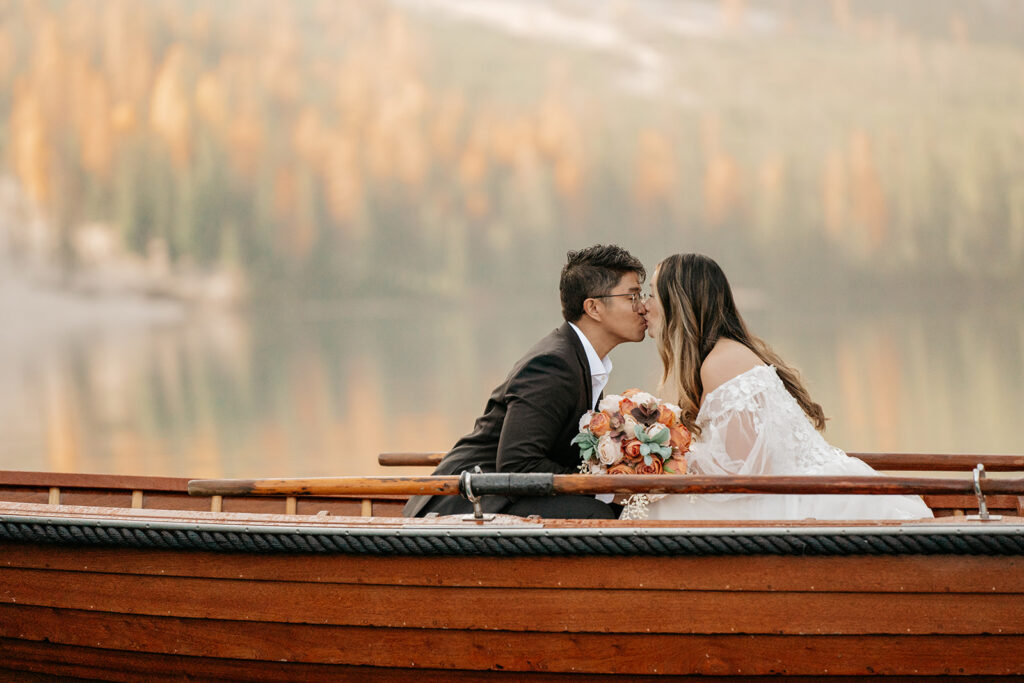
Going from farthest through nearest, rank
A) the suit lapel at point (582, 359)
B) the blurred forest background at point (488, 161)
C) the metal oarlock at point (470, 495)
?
the blurred forest background at point (488, 161) → the suit lapel at point (582, 359) → the metal oarlock at point (470, 495)

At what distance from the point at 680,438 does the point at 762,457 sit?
0.70 feet

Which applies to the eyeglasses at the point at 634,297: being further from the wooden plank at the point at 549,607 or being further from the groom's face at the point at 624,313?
the wooden plank at the point at 549,607

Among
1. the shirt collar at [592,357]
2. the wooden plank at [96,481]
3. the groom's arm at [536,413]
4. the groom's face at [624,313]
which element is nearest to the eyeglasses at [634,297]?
the groom's face at [624,313]

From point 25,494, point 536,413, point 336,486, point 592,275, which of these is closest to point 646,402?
point 536,413

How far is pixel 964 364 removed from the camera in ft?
49.0

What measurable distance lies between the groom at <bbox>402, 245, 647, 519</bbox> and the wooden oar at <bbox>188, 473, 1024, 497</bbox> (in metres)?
0.16

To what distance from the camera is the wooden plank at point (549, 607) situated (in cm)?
237

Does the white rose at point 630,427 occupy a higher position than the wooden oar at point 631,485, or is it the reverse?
the white rose at point 630,427

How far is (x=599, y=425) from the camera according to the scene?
2.67 metres

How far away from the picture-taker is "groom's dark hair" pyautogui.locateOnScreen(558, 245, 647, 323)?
2.88 meters

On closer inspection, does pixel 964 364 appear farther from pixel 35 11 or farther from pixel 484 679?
pixel 35 11

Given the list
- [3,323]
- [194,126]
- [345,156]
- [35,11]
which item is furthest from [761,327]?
[35,11]

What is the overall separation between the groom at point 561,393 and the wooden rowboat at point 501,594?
19 centimetres

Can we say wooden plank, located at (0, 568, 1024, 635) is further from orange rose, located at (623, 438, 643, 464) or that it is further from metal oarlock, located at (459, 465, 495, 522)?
orange rose, located at (623, 438, 643, 464)
